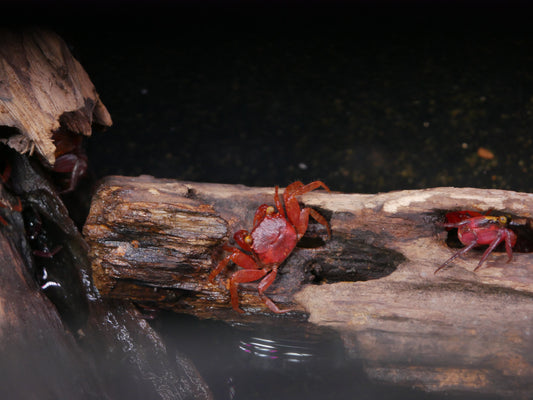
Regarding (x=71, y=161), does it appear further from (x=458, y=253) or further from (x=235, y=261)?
(x=458, y=253)

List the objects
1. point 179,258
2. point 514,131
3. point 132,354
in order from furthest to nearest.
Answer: point 514,131 < point 132,354 < point 179,258

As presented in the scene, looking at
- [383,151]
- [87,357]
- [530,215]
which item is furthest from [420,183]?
[87,357]

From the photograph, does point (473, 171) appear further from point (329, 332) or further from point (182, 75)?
point (182, 75)

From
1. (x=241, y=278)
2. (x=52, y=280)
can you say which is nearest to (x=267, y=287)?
(x=241, y=278)

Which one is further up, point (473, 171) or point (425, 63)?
point (425, 63)

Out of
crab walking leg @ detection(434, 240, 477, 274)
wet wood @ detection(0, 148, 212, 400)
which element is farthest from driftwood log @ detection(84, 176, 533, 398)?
wet wood @ detection(0, 148, 212, 400)

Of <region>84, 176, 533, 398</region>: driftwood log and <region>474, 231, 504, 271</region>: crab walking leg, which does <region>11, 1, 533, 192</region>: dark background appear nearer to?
<region>84, 176, 533, 398</region>: driftwood log

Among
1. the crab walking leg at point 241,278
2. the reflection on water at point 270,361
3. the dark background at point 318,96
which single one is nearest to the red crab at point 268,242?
the crab walking leg at point 241,278

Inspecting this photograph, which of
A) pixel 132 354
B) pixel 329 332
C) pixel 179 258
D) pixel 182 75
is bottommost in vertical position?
pixel 132 354
